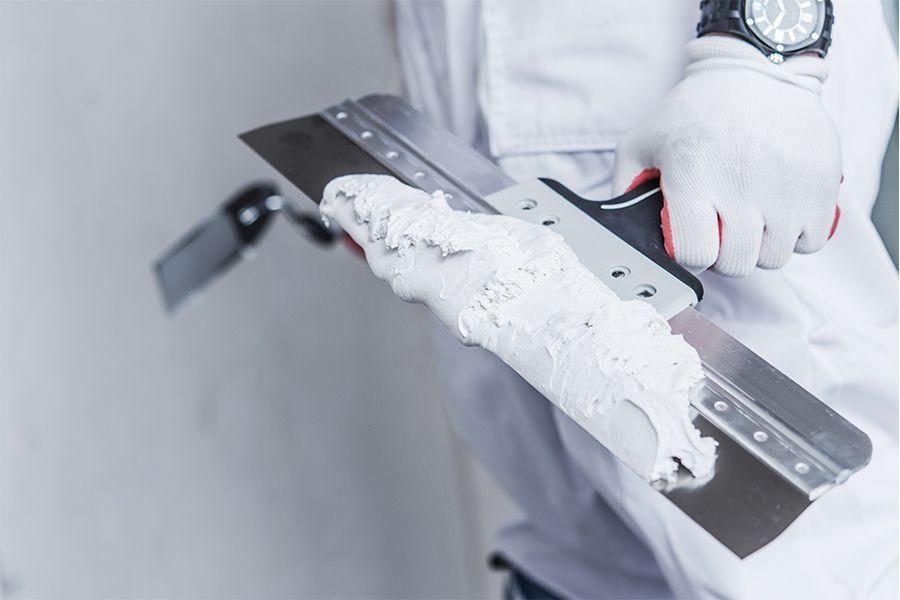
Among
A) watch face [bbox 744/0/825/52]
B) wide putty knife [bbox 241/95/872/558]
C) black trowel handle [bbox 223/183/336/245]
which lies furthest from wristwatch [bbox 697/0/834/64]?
black trowel handle [bbox 223/183/336/245]

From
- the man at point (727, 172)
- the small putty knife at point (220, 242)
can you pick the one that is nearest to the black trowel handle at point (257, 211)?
the small putty knife at point (220, 242)

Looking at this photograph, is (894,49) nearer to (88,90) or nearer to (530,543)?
(530,543)

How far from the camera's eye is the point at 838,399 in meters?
0.59

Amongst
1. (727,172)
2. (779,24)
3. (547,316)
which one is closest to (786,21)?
(779,24)

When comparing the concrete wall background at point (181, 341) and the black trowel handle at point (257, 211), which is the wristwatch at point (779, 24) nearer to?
the concrete wall background at point (181, 341)

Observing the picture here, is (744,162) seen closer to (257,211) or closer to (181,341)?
(257,211)

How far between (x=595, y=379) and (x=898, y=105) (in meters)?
0.35

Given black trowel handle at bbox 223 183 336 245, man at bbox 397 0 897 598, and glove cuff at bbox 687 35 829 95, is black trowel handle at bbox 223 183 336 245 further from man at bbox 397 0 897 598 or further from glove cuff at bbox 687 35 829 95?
glove cuff at bbox 687 35 829 95

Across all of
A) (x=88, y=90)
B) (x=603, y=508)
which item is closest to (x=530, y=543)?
(x=603, y=508)

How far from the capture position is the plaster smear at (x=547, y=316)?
16.3 inches

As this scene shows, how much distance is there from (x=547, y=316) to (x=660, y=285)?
0.22 feet

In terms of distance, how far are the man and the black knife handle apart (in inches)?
0.4

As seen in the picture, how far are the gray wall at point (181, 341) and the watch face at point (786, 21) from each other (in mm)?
546

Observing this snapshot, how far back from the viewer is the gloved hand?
0.51 metres
